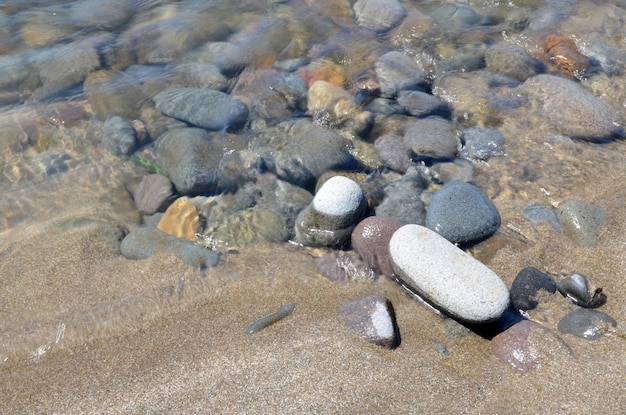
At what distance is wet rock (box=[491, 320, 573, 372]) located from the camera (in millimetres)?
2627

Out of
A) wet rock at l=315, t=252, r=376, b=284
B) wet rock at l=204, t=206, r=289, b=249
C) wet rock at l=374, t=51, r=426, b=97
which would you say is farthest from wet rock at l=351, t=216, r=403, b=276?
wet rock at l=374, t=51, r=426, b=97

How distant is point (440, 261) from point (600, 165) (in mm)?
1987

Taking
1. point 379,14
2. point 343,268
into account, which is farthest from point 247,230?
point 379,14

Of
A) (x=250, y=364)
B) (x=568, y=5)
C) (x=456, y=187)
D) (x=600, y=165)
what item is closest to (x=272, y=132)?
(x=456, y=187)

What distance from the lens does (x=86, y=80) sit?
5.13m

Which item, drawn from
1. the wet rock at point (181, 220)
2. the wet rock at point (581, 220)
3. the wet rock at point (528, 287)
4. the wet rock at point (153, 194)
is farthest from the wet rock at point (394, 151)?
the wet rock at point (153, 194)

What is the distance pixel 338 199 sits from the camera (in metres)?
3.37

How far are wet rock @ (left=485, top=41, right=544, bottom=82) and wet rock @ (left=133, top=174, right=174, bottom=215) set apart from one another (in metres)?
3.38

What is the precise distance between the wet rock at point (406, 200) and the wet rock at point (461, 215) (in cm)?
11

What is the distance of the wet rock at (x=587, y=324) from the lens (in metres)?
2.77

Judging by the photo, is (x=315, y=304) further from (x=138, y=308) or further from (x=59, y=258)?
(x=59, y=258)

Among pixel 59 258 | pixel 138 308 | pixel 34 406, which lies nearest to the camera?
pixel 34 406

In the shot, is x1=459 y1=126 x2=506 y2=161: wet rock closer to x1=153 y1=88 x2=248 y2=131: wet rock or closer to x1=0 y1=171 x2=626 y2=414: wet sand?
x1=0 y1=171 x2=626 y2=414: wet sand

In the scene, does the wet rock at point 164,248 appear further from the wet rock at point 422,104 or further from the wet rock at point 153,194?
the wet rock at point 422,104
